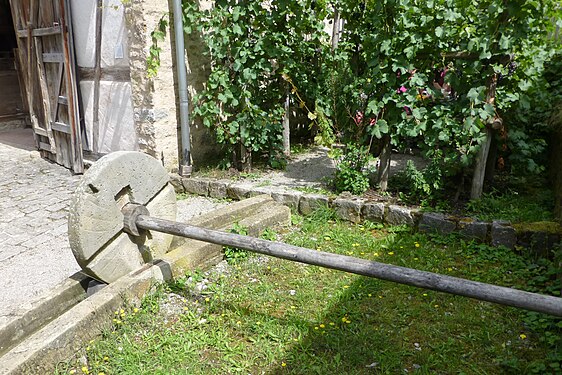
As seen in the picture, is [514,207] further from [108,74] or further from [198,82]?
[108,74]

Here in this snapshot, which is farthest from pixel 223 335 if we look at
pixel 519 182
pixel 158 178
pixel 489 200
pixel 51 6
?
pixel 51 6

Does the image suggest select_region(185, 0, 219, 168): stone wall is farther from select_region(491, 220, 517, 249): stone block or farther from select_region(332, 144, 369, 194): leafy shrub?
select_region(491, 220, 517, 249): stone block

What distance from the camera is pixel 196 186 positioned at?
5152 millimetres

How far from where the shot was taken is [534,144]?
4117 mm

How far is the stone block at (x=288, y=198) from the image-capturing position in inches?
177

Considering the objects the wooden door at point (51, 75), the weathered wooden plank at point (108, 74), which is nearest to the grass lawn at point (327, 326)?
the weathered wooden plank at point (108, 74)

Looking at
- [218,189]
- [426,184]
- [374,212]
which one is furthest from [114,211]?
[426,184]

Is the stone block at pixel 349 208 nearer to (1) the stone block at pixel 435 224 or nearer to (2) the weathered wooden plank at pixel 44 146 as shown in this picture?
(1) the stone block at pixel 435 224

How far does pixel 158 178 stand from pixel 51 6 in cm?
421

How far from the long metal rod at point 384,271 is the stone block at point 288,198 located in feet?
6.21

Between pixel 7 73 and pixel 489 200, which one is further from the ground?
pixel 7 73

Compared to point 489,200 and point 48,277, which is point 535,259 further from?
point 48,277

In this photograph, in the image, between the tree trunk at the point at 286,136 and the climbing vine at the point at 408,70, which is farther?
the tree trunk at the point at 286,136

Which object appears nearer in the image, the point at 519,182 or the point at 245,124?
the point at 519,182
